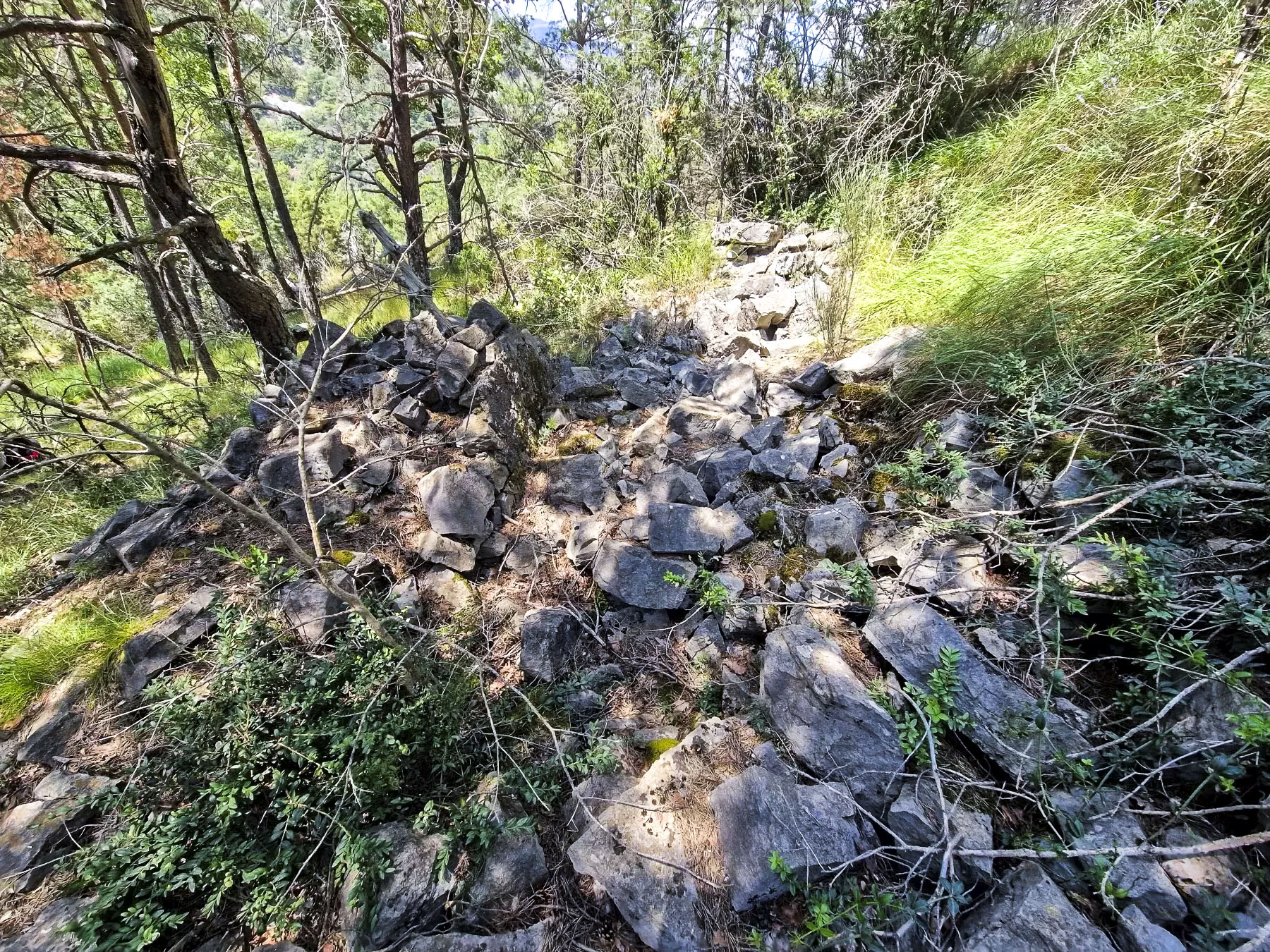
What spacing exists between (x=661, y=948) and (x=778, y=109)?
23.4 feet

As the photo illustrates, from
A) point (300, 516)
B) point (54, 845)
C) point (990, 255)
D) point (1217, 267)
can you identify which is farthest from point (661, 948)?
point (990, 255)

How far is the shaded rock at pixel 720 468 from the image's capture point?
263 centimetres

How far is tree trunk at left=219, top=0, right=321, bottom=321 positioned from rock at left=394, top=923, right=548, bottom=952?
2.88 meters

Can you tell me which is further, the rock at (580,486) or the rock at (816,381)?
the rock at (816,381)

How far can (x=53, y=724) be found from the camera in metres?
1.76

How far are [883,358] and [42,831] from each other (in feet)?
13.5

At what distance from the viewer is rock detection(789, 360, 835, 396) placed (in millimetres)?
3129

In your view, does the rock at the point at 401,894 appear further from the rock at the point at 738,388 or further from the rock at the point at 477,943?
the rock at the point at 738,388

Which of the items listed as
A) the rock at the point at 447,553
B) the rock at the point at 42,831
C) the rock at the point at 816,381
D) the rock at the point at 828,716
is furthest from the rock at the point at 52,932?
the rock at the point at 816,381

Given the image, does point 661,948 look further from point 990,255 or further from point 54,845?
point 990,255

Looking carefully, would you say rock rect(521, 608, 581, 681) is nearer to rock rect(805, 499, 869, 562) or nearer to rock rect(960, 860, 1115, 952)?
rock rect(805, 499, 869, 562)

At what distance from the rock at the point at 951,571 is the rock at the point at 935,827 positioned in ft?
2.08

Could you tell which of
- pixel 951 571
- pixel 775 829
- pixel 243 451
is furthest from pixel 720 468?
pixel 243 451

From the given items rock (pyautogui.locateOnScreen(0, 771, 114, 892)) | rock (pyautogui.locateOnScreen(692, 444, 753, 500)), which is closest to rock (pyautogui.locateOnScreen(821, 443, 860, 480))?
rock (pyautogui.locateOnScreen(692, 444, 753, 500))
